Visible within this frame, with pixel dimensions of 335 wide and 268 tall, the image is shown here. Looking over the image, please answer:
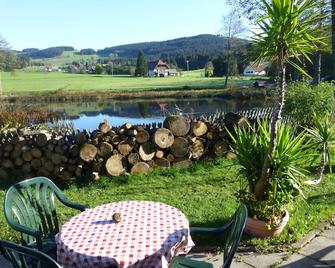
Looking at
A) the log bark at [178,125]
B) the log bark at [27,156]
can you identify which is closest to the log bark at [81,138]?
the log bark at [27,156]

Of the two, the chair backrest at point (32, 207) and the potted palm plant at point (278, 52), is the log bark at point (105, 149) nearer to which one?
the chair backrest at point (32, 207)

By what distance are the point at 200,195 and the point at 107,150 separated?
2183 millimetres

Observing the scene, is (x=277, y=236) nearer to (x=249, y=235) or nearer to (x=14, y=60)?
(x=249, y=235)

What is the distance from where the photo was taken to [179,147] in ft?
25.4

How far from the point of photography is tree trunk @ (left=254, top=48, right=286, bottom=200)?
3.81 m

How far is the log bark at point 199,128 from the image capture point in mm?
7916

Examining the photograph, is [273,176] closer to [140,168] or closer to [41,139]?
[140,168]

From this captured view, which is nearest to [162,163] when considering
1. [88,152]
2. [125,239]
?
[88,152]

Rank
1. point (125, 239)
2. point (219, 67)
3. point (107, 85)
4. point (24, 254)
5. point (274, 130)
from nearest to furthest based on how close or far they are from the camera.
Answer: point (24, 254) < point (125, 239) < point (274, 130) < point (107, 85) < point (219, 67)

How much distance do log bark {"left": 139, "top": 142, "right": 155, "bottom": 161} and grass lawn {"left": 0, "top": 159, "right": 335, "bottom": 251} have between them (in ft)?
1.15

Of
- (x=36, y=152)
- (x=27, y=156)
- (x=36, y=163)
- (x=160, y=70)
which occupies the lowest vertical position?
(x=36, y=163)

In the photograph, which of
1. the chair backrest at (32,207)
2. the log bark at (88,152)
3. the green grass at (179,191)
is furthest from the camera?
the log bark at (88,152)

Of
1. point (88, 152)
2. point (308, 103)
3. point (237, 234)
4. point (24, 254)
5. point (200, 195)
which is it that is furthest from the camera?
point (308, 103)

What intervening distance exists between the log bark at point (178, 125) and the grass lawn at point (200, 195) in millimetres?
794
